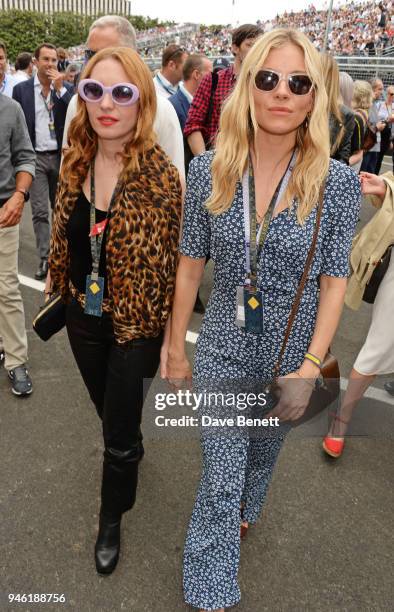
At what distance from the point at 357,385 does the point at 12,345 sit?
2.17 meters

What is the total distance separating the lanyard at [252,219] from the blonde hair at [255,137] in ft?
0.10

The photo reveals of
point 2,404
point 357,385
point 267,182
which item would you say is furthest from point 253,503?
point 2,404

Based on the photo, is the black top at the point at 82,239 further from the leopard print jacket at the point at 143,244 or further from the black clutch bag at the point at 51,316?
the black clutch bag at the point at 51,316

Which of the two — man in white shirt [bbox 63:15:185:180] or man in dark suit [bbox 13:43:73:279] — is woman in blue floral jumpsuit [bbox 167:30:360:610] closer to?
man in white shirt [bbox 63:15:185:180]

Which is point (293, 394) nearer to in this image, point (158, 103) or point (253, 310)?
point (253, 310)

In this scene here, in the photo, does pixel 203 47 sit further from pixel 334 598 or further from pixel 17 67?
pixel 334 598

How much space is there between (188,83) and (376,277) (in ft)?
10.5

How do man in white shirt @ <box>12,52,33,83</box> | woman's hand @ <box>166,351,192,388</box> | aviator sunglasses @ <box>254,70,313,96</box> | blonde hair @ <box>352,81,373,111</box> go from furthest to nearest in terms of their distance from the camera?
man in white shirt @ <box>12,52,33,83</box>, blonde hair @ <box>352,81,373,111</box>, woman's hand @ <box>166,351,192,388</box>, aviator sunglasses @ <box>254,70,313,96</box>

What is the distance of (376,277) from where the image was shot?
2.64 m

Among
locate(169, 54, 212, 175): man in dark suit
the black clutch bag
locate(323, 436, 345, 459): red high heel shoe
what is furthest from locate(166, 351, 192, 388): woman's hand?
locate(169, 54, 212, 175): man in dark suit

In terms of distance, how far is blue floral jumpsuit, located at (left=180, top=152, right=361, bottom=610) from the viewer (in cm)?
164

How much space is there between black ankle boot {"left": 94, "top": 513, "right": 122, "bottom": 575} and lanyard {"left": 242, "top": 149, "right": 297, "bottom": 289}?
1.24m

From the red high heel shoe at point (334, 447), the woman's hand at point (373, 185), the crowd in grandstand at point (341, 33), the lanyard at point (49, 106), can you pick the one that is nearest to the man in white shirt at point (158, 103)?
the woman's hand at point (373, 185)

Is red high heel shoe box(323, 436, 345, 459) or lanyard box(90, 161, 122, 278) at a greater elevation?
lanyard box(90, 161, 122, 278)
